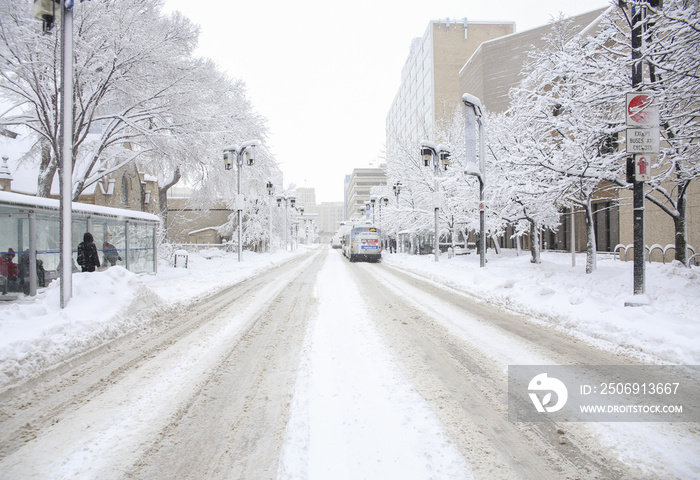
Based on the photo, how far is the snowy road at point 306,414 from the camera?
2512mm

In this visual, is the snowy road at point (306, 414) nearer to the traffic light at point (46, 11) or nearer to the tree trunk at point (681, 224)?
the traffic light at point (46, 11)

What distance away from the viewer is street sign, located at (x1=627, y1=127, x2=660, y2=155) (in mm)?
7180

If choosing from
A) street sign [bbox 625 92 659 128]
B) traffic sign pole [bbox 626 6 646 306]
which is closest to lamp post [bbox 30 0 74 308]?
street sign [bbox 625 92 659 128]

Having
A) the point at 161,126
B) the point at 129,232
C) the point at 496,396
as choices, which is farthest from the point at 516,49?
the point at 496,396

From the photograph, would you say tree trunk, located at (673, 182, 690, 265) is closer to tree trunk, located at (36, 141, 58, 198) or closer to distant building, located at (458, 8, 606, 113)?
tree trunk, located at (36, 141, 58, 198)

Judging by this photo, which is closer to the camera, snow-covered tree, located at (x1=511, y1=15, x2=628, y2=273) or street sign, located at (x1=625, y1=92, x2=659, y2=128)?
street sign, located at (x1=625, y1=92, x2=659, y2=128)

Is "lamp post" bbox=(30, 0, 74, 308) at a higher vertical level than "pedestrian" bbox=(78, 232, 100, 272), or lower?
higher

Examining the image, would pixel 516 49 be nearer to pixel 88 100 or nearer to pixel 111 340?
pixel 88 100

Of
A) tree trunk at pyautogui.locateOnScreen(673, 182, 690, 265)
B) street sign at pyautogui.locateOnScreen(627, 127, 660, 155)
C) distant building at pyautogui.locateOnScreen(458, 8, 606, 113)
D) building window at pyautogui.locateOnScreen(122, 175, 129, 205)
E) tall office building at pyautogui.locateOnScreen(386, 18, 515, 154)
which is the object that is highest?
tall office building at pyautogui.locateOnScreen(386, 18, 515, 154)

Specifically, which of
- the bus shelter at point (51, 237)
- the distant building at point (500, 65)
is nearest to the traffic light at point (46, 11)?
the bus shelter at point (51, 237)

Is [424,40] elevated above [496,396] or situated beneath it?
elevated above

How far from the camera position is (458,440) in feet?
9.19

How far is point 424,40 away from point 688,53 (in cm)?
8662

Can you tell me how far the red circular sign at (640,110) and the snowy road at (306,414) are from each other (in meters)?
4.93
